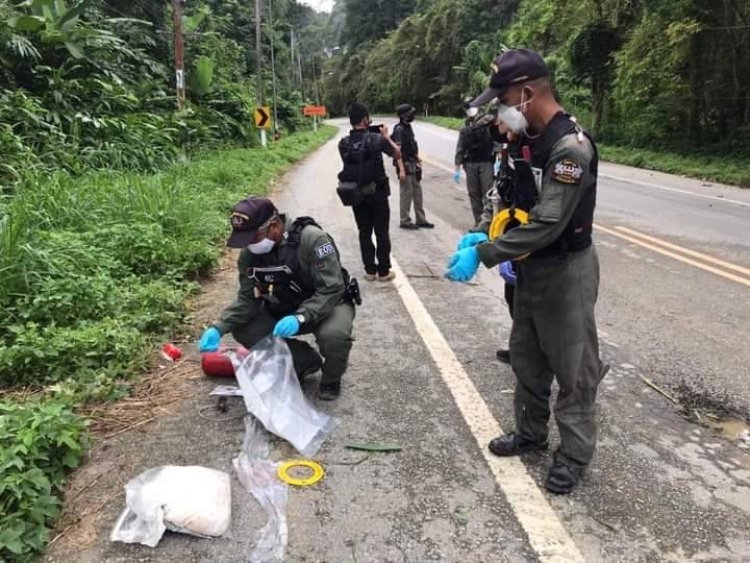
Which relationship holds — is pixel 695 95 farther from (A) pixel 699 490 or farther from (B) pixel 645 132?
(A) pixel 699 490

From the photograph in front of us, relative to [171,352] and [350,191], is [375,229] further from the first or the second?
[171,352]

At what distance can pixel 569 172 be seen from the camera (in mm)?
2510

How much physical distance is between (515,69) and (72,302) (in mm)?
3595

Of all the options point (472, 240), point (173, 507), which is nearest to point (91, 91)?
point (472, 240)

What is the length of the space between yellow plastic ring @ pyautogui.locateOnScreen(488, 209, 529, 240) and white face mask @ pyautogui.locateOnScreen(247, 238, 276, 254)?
1306 millimetres

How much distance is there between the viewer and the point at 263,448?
321 cm

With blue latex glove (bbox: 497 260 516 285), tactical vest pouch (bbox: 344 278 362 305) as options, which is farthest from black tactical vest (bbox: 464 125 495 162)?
tactical vest pouch (bbox: 344 278 362 305)

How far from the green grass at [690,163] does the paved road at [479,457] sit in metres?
11.4

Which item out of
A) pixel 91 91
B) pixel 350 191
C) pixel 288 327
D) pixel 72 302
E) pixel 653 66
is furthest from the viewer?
pixel 653 66

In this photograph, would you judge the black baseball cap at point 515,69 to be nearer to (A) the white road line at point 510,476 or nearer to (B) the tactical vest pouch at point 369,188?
(A) the white road line at point 510,476

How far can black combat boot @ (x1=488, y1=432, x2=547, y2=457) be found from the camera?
3.12 metres

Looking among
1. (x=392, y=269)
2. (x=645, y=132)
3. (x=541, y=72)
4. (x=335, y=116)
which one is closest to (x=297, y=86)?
(x=335, y=116)

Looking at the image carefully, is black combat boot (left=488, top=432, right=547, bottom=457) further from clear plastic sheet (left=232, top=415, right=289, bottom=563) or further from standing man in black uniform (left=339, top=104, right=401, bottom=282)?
standing man in black uniform (left=339, top=104, right=401, bottom=282)

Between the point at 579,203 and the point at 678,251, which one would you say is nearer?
the point at 579,203
